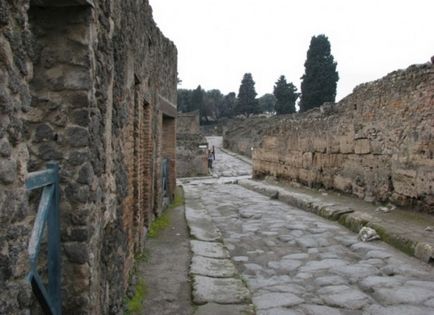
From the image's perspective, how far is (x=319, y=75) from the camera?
37.2 m

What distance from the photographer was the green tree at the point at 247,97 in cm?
5481

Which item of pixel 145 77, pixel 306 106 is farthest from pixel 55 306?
pixel 306 106

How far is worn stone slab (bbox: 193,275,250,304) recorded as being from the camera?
3.86 metres

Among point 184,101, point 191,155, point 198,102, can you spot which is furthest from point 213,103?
point 191,155

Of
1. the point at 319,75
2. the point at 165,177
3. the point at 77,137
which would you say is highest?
the point at 319,75

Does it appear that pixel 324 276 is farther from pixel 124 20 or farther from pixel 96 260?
pixel 124 20

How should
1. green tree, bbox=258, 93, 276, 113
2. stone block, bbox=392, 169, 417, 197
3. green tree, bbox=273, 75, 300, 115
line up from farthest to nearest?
green tree, bbox=258, 93, 276, 113
green tree, bbox=273, 75, 300, 115
stone block, bbox=392, 169, 417, 197

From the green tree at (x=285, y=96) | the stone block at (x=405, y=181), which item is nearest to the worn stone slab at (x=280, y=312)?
the stone block at (x=405, y=181)

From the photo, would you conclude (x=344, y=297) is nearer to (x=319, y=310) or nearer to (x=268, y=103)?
(x=319, y=310)

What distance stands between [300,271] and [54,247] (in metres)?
3.14

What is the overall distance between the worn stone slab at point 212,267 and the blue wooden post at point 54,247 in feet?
6.85

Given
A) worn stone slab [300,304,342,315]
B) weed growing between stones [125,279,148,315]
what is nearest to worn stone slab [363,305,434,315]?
worn stone slab [300,304,342,315]

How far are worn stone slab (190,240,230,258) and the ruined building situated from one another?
4.44ft

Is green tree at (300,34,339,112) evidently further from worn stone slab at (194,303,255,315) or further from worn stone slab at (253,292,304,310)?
worn stone slab at (194,303,255,315)
